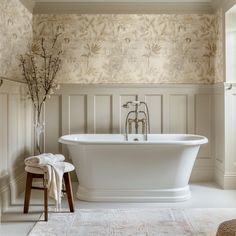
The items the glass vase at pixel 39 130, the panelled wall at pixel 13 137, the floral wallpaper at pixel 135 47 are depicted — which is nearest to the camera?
the panelled wall at pixel 13 137

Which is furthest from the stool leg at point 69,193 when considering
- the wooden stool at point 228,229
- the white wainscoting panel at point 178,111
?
the wooden stool at point 228,229

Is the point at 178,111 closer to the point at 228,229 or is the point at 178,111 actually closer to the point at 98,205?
the point at 98,205

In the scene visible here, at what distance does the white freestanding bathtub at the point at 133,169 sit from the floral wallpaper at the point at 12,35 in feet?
3.24

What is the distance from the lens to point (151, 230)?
3.34 m

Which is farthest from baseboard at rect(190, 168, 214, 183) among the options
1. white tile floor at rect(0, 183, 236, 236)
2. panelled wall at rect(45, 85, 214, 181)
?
white tile floor at rect(0, 183, 236, 236)

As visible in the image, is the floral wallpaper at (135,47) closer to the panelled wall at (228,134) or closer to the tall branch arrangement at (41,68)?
the tall branch arrangement at (41,68)

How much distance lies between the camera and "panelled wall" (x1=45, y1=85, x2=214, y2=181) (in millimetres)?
5320

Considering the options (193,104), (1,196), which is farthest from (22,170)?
(193,104)

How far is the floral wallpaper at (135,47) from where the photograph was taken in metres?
5.31

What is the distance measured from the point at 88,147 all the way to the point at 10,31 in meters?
1.48

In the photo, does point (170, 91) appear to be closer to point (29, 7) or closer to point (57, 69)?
point (57, 69)

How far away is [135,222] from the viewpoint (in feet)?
11.7

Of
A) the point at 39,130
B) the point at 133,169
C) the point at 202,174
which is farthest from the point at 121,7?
the point at 202,174

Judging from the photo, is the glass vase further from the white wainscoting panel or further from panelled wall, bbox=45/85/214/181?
the white wainscoting panel
